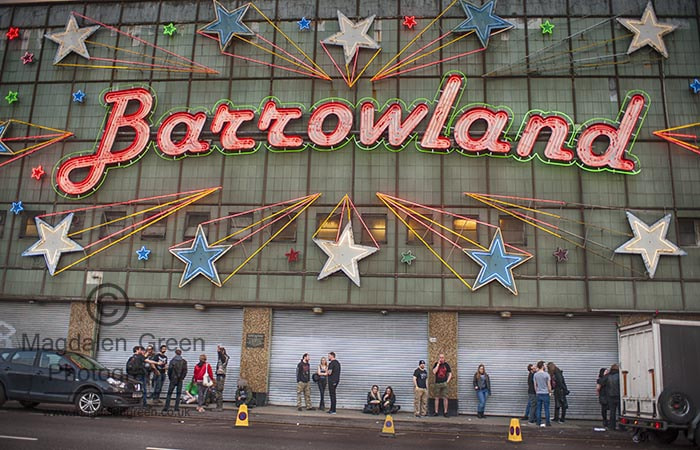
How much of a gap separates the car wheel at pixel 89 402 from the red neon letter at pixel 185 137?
10.5 metres

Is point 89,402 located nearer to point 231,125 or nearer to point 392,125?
point 231,125

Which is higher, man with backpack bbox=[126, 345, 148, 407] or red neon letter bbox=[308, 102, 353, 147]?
red neon letter bbox=[308, 102, 353, 147]

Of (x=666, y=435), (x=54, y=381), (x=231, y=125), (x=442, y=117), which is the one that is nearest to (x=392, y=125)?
(x=442, y=117)

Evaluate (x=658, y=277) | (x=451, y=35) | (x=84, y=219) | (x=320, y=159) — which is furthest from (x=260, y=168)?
(x=658, y=277)

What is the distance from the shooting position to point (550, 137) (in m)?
24.0

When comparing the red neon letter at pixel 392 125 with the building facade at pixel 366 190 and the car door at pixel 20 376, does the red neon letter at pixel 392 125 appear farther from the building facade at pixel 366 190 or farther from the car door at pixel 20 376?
the car door at pixel 20 376

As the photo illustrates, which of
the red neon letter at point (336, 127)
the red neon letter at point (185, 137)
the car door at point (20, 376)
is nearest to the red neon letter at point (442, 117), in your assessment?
the red neon letter at point (336, 127)

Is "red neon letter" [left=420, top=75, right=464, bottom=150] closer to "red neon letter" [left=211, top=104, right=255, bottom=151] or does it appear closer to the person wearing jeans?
"red neon letter" [left=211, top=104, right=255, bottom=151]

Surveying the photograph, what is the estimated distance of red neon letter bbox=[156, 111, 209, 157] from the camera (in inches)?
989

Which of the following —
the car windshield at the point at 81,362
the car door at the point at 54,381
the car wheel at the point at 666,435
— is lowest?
the car wheel at the point at 666,435

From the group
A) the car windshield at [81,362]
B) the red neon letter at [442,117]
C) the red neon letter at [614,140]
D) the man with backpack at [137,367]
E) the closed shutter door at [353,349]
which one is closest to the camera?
the car windshield at [81,362]

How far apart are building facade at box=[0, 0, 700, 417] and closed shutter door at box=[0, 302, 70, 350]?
9 centimetres

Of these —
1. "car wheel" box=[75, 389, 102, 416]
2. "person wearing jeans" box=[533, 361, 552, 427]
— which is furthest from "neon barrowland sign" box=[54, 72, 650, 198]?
"car wheel" box=[75, 389, 102, 416]

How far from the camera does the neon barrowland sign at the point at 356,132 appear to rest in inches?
939
